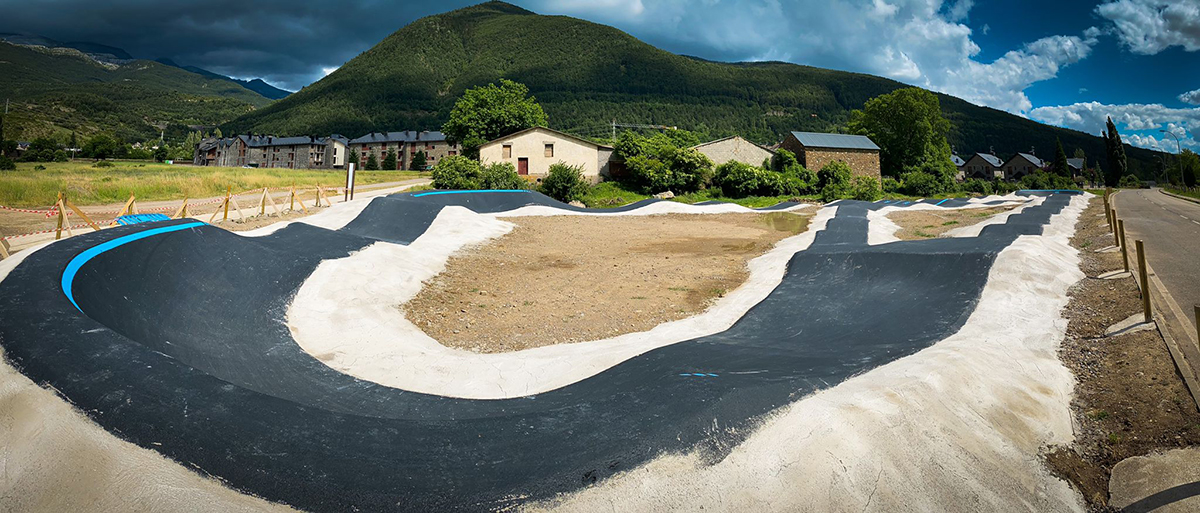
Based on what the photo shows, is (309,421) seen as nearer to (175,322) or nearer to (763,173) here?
(175,322)

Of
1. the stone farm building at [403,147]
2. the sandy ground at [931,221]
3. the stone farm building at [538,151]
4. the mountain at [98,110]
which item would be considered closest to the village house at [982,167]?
the sandy ground at [931,221]

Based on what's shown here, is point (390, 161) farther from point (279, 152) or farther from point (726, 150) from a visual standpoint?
point (726, 150)

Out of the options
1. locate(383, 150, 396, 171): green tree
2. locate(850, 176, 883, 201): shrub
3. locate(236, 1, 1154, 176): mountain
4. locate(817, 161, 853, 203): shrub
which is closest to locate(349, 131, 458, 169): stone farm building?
locate(383, 150, 396, 171): green tree

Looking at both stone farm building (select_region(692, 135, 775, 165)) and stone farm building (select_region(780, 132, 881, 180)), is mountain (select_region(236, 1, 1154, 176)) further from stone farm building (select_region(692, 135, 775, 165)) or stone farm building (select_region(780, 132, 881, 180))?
stone farm building (select_region(692, 135, 775, 165))

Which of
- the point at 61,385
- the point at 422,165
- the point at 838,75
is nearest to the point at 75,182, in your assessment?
the point at 61,385

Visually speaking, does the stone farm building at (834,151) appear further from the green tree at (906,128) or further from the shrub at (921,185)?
the green tree at (906,128)
